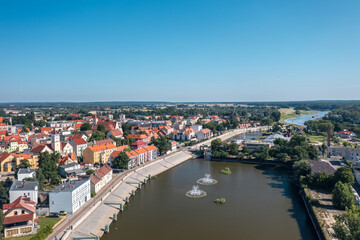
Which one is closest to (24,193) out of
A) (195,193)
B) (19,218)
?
(19,218)

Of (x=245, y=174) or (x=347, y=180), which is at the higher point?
(x=347, y=180)

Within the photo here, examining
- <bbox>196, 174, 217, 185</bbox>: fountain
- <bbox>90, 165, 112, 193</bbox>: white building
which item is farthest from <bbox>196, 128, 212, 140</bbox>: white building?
<bbox>90, 165, 112, 193</bbox>: white building

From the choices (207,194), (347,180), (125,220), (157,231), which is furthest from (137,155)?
(347,180)

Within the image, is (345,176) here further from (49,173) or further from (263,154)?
(49,173)

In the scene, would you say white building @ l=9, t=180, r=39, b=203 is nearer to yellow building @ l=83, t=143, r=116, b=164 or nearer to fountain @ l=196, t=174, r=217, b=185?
yellow building @ l=83, t=143, r=116, b=164

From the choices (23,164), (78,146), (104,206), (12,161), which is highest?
(78,146)

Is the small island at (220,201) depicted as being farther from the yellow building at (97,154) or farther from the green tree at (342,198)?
the yellow building at (97,154)

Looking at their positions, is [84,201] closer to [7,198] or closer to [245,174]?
[7,198]
